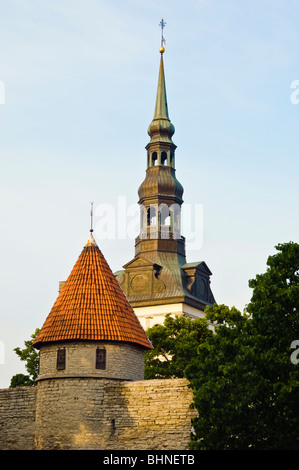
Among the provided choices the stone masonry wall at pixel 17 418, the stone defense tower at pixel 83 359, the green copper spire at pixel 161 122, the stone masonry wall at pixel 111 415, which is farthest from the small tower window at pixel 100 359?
the green copper spire at pixel 161 122

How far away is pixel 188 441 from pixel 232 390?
3413 mm

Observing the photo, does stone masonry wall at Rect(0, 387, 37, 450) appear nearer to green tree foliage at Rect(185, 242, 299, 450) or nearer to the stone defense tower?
the stone defense tower

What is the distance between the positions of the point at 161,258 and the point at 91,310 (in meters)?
47.5

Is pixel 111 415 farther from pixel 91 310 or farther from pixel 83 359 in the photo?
pixel 91 310

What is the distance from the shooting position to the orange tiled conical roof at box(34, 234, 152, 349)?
34000mm

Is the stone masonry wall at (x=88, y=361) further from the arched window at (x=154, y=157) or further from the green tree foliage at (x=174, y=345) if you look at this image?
the arched window at (x=154, y=157)

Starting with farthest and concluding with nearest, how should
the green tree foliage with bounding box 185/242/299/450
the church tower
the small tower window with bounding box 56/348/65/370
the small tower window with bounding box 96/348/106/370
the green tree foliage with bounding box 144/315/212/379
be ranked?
the church tower < the green tree foliage with bounding box 144/315/212/379 < the small tower window with bounding box 56/348/65/370 < the small tower window with bounding box 96/348/106/370 < the green tree foliage with bounding box 185/242/299/450

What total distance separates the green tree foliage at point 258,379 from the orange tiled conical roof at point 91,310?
13.6 feet

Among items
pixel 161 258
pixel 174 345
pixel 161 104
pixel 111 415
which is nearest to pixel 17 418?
pixel 111 415

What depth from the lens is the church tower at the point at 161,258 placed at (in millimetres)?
80500

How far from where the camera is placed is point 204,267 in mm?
83375

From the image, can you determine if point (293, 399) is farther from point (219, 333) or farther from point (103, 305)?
point (103, 305)

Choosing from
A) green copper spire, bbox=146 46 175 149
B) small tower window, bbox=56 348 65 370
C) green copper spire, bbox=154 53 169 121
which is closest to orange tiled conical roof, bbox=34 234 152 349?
small tower window, bbox=56 348 65 370

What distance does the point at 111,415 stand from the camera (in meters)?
33.0
